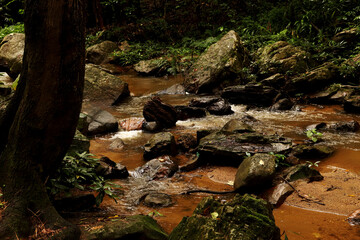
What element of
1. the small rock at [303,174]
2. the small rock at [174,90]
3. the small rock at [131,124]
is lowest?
the small rock at [174,90]

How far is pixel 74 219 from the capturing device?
308 cm

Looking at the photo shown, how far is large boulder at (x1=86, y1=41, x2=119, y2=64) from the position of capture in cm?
1525

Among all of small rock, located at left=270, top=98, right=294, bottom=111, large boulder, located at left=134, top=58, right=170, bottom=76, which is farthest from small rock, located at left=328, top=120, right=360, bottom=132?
large boulder, located at left=134, top=58, right=170, bottom=76

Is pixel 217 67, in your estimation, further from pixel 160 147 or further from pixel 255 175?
pixel 255 175

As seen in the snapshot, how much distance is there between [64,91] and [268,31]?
12.3 m

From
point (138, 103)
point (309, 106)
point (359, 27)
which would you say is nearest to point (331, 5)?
point (359, 27)

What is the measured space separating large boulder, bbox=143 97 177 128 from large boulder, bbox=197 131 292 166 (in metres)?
2.00

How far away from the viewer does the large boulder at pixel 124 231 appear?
258 centimetres

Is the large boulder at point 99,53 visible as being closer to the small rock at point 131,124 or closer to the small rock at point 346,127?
the small rock at point 131,124

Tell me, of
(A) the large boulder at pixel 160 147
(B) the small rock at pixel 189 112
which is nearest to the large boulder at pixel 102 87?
(B) the small rock at pixel 189 112

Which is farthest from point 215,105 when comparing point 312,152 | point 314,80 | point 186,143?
point 312,152

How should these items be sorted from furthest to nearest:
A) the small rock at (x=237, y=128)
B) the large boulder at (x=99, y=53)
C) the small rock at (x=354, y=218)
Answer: the large boulder at (x=99, y=53), the small rock at (x=237, y=128), the small rock at (x=354, y=218)

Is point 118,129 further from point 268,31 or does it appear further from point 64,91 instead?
point 268,31

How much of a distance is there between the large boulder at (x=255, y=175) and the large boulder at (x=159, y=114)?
11.5ft
